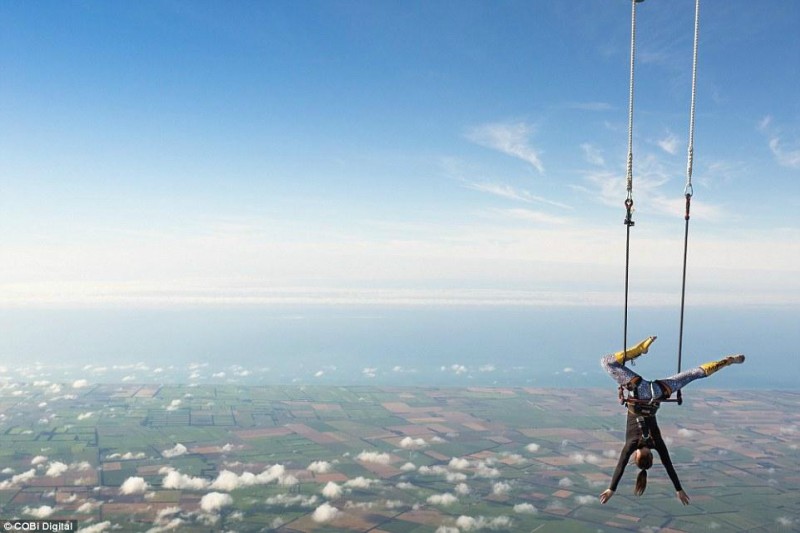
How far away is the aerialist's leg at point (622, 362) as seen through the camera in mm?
10430

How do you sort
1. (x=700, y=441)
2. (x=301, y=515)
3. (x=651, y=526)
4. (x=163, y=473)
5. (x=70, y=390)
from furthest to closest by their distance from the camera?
1. (x=70, y=390)
2. (x=700, y=441)
3. (x=163, y=473)
4. (x=301, y=515)
5. (x=651, y=526)

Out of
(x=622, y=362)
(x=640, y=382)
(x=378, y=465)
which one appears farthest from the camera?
(x=378, y=465)

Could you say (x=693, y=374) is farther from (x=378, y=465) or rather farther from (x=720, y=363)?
(x=378, y=465)

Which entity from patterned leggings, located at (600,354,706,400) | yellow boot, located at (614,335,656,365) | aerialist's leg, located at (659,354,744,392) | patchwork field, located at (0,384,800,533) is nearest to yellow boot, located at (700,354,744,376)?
aerialist's leg, located at (659,354,744,392)

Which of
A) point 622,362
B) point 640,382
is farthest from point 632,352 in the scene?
point 640,382

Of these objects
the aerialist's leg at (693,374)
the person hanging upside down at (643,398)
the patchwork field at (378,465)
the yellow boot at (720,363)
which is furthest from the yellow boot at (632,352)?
the patchwork field at (378,465)

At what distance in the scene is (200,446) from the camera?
118 meters

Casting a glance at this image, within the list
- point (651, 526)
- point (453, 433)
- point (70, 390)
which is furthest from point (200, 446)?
point (70, 390)

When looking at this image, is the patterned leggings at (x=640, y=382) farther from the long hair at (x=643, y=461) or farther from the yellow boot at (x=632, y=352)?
the long hair at (x=643, y=461)

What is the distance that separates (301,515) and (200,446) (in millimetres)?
39616

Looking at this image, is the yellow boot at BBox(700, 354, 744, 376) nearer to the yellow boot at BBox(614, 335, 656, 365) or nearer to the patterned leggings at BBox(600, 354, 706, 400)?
the patterned leggings at BBox(600, 354, 706, 400)

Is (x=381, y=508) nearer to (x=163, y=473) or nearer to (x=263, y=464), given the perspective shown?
(x=263, y=464)

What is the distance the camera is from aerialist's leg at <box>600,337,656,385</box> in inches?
411

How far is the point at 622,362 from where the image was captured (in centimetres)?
1046
